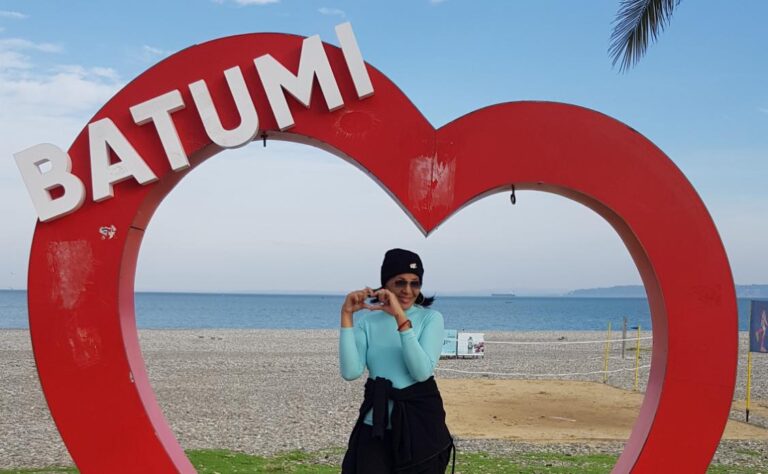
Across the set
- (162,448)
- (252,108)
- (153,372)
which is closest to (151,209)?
(252,108)

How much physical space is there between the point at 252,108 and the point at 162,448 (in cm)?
211

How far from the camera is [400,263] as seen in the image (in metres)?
4.59

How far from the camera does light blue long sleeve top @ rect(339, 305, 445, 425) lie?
450cm

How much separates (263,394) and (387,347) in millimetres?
13395

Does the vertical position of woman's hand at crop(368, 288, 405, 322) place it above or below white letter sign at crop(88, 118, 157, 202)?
below

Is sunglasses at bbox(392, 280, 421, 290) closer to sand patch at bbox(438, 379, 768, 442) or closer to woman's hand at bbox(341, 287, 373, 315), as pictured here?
woman's hand at bbox(341, 287, 373, 315)

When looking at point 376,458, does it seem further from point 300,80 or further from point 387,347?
point 300,80

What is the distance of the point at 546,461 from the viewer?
956 cm

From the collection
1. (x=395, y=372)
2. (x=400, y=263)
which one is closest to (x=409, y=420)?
(x=395, y=372)

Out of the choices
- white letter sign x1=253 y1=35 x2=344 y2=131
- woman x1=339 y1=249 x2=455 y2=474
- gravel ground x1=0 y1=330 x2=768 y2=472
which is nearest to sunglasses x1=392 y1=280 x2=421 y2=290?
woman x1=339 y1=249 x2=455 y2=474

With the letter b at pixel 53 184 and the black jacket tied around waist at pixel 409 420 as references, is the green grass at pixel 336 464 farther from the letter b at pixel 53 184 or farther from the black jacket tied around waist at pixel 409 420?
the black jacket tied around waist at pixel 409 420

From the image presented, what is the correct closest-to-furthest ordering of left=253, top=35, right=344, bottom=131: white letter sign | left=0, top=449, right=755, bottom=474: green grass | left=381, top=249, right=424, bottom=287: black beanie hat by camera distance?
1. left=381, top=249, right=424, bottom=287: black beanie hat
2. left=253, top=35, right=344, bottom=131: white letter sign
3. left=0, top=449, right=755, bottom=474: green grass

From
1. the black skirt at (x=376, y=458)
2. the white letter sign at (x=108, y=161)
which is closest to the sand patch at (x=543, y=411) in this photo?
the black skirt at (x=376, y=458)

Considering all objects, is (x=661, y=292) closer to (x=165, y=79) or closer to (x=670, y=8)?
(x=165, y=79)
